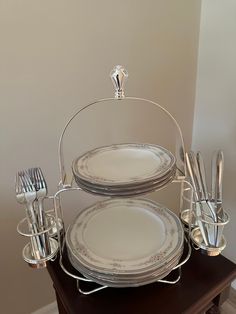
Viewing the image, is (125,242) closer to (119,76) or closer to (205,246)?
(205,246)

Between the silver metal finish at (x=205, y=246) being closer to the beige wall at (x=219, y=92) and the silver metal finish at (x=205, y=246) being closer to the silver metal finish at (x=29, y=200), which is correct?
the silver metal finish at (x=29, y=200)

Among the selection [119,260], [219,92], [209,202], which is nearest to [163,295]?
[119,260]

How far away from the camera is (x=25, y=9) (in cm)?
84

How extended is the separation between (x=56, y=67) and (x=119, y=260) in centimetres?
64

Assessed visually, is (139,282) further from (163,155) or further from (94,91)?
(94,91)

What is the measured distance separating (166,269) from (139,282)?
0.07 m

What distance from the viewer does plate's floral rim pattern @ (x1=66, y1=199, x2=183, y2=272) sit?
2.00ft

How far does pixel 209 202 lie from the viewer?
665mm

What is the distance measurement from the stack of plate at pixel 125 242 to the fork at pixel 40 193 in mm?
56

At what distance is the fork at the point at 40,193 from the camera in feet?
2.05

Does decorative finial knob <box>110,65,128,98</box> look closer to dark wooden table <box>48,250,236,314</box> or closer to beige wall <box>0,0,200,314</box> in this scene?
beige wall <box>0,0,200,314</box>

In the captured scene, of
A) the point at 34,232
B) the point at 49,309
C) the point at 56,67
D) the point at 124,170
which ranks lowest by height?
the point at 49,309

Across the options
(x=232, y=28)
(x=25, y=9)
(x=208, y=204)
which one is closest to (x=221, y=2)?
(x=232, y=28)

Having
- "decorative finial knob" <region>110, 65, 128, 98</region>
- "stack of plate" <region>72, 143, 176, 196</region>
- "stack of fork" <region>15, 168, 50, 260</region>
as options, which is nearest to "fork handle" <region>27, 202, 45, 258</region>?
"stack of fork" <region>15, 168, 50, 260</region>
